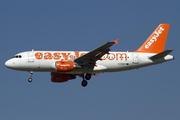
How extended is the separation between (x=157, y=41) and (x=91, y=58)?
11.6m

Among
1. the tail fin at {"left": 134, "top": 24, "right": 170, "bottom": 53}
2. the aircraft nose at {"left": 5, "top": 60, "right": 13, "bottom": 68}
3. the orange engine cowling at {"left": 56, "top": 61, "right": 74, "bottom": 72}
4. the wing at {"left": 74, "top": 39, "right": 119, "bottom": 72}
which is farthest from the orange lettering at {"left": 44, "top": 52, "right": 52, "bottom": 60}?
the tail fin at {"left": 134, "top": 24, "right": 170, "bottom": 53}

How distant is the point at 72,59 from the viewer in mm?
44625

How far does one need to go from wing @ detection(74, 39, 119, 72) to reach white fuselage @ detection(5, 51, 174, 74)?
743mm

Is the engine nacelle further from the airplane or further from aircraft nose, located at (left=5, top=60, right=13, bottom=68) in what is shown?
aircraft nose, located at (left=5, top=60, right=13, bottom=68)

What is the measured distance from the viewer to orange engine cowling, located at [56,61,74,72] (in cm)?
4262

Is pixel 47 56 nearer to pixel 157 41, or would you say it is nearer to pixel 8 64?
pixel 8 64

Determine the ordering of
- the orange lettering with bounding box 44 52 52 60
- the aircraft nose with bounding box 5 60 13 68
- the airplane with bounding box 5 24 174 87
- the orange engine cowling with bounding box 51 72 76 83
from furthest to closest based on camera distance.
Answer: the orange engine cowling with bounding box 51 72 76 83
the aircraft nose with bounding box 5 60 13 68
the orange lettering with bounding box 44 52 52 60
the airplane with bounding box 5 24 174 87

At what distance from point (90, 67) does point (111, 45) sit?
6260 mm

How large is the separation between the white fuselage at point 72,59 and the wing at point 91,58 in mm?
743

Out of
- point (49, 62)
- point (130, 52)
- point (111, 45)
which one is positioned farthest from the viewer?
point (130, 52)

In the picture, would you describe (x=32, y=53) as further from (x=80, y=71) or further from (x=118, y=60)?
(x=118, y=60)

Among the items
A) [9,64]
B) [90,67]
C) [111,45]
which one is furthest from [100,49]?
[9,64]

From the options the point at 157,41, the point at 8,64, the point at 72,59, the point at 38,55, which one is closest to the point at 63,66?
the point at 72,59

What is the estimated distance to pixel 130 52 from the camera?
47594 mm
